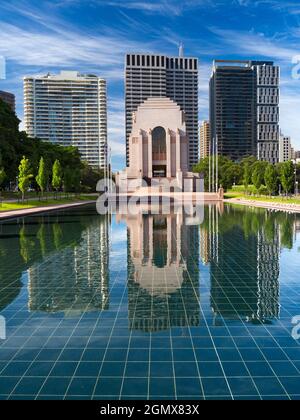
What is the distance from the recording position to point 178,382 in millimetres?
4645

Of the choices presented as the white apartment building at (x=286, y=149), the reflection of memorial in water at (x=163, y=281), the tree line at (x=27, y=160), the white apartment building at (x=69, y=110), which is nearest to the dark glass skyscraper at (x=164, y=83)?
the white apartment building at (x=69, y=110)

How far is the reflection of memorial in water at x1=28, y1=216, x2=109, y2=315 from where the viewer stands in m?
7.66

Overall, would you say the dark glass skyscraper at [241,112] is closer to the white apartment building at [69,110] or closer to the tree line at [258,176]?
the white apartment building at [69,110]

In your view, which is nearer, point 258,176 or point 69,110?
point 258,176

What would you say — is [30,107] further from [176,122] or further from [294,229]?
[294,229]

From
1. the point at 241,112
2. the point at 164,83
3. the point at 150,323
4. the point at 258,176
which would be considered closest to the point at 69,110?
the point at 164,83

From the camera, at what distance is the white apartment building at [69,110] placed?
12512cm

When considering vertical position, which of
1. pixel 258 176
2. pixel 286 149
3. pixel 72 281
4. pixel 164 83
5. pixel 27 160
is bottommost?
pixel 72 281

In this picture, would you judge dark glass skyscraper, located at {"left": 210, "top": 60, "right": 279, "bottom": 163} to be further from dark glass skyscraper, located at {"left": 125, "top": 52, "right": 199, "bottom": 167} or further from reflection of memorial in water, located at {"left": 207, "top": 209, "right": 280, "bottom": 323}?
reflection of memorial in water, located at {"left": 207, "top": 209, "right": 280, "bottom": 323}

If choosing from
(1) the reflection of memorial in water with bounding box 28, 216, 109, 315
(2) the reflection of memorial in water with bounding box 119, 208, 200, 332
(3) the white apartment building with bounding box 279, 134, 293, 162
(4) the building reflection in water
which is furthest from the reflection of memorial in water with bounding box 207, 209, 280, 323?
(3) the white apartment building with bounding box 279, 134, 293, 162

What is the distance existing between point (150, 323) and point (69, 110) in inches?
5026

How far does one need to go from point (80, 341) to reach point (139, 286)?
10.1ft

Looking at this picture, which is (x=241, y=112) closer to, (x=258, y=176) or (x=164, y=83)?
(x=164, y=83)

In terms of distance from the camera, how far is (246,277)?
962 cm
